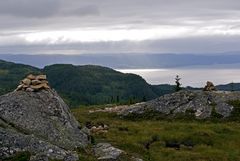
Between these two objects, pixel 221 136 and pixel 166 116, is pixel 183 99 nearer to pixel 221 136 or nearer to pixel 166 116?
pixel 166 116

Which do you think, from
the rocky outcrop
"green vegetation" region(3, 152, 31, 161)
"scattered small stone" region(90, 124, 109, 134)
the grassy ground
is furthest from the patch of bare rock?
the rocky outcrop

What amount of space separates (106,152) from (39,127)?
27.8 feet

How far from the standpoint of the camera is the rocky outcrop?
80750mm

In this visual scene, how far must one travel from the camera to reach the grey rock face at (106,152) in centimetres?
4691

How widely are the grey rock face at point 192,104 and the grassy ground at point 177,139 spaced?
3.81 metres

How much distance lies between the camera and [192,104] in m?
82.9

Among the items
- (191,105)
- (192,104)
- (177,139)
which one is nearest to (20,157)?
(177,139)

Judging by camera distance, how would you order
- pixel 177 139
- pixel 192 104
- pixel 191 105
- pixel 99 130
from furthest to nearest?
pixel 192 104, pixel 191 105, pixel 99 130, pixel 177 139

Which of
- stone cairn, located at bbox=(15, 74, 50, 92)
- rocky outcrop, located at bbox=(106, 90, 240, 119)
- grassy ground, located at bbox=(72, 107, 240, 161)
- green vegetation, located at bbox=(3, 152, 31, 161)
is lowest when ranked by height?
grassy ground, located at bbox=(72, 107, 240, 161)

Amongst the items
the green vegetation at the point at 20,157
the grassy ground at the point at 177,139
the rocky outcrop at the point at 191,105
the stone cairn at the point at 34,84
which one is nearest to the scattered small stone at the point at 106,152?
the grassy ground at the point at 177,139

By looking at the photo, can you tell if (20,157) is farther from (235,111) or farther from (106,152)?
(235,111)

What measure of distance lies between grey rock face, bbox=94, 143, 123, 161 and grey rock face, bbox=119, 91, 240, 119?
30832mm

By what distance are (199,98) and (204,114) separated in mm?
4903

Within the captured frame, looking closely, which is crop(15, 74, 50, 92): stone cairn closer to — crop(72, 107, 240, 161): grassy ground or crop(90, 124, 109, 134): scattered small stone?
crop(72, 107, 240, 161): grassy ground
